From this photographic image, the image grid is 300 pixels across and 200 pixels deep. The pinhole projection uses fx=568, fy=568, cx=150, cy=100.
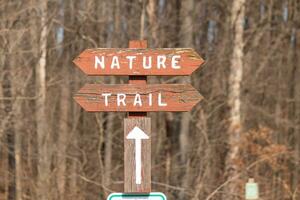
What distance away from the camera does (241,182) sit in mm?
8867

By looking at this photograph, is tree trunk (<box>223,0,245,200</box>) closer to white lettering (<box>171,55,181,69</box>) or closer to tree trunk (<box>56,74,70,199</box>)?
tree trunk (<box>56,74,70,199</box>)

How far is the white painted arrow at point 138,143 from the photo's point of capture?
4.42m

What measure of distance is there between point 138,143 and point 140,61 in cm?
64

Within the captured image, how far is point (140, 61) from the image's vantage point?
4.38 meters

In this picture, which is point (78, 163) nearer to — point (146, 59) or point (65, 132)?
point (65, 132)

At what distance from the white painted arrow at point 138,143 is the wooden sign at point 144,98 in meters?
0.18

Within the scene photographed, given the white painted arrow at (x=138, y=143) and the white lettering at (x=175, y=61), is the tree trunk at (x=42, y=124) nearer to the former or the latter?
the white painted arrow at (x=138, y=143)

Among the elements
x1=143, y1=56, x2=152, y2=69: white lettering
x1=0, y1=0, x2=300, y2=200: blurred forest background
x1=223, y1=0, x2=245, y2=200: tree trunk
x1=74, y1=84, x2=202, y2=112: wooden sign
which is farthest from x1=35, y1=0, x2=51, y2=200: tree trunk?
x1=143, y1=56, x2=152, y2=69: white lettering

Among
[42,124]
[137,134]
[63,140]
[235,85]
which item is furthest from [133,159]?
[63,140]

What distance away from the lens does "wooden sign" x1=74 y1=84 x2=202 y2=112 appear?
171 inches

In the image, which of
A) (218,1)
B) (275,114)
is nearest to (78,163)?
(218,1)

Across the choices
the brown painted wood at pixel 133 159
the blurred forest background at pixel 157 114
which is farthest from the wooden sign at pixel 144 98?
the blurred forest background at pixel 157 114

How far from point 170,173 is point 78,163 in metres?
2.43

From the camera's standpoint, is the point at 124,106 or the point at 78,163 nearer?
the point at 124,106
